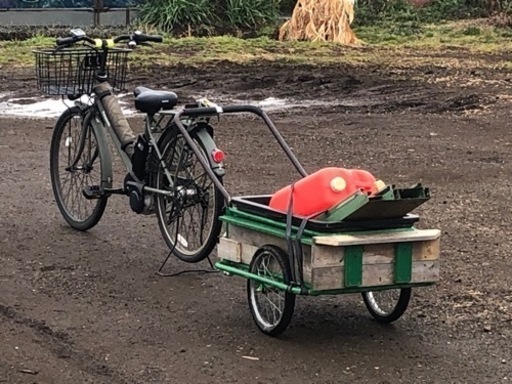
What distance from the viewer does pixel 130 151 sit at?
260 inches

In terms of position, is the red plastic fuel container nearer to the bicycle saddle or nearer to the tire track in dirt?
the tire track in dirt

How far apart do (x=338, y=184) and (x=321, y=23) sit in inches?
668

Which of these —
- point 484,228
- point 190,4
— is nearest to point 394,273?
point 484,228

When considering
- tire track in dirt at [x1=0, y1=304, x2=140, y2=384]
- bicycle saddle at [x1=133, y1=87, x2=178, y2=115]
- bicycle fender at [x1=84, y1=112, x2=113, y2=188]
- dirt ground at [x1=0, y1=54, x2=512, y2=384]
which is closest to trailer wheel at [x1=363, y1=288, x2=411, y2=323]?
dirt ground at [x1=0, y1=54, x2=512, y2=384]

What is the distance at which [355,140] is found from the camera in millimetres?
10688

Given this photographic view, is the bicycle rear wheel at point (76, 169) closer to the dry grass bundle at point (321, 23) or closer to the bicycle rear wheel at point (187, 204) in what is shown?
the bicycle rear wheel at point (187, 204)

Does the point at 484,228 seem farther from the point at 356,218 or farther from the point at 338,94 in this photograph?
the point at 338,94

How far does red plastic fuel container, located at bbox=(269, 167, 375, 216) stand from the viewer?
495 centimetres

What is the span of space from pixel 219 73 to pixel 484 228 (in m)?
9.29

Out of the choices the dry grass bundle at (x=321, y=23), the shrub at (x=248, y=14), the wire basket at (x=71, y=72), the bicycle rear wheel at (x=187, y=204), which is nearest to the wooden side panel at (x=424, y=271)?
the bicycle rear wheel at (x=187, y=204)

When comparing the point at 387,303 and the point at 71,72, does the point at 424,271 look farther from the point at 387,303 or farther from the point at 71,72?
the point at 71,72

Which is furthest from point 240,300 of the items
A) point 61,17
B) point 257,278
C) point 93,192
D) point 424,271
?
point 61,17

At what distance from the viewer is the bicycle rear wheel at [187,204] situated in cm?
593

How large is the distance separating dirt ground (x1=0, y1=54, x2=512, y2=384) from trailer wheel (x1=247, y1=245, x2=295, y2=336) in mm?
77
